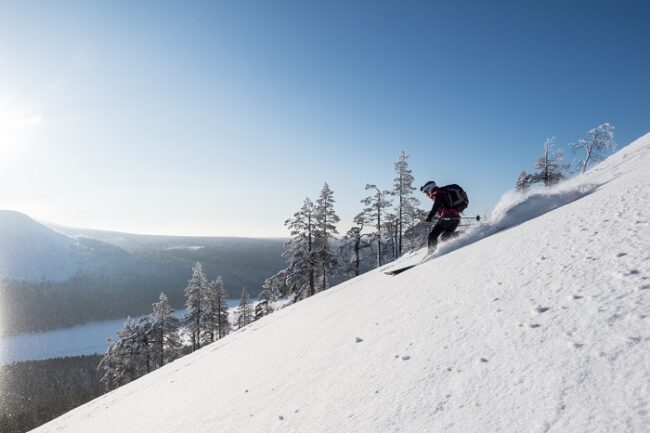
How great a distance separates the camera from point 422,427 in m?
2.33

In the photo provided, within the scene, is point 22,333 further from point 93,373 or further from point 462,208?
point 462,208

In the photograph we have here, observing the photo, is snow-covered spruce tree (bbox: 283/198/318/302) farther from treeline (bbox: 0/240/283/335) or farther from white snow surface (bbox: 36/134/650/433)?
treeline (bbox: 0/240/283/335)

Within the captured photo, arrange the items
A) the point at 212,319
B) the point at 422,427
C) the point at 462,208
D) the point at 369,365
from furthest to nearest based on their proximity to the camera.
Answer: the point at 212,319, the point at 462,208, the point at 369,365, the point at 422,427

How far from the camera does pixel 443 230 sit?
388 inches

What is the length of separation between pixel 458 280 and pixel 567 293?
6.22 ft

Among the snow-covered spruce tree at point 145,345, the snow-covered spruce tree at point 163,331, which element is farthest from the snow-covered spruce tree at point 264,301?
the snow-covered spruce tree at point 145,345

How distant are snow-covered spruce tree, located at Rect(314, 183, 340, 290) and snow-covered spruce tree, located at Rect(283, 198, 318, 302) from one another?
0.43 meters

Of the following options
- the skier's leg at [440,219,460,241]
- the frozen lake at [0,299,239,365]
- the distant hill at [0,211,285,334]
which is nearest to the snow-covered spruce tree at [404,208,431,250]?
the skier's leg at [440,219,460,241]

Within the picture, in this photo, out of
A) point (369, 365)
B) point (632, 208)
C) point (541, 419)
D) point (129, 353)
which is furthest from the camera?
point (129, 353)

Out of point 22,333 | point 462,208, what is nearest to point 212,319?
point 462,208

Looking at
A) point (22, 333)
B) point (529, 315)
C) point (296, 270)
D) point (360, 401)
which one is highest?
point (529, 315)

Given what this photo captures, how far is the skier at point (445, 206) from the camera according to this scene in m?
9.53

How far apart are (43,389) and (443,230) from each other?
289ft

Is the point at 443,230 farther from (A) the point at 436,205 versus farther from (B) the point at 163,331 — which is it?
(B) the point at 163,331
